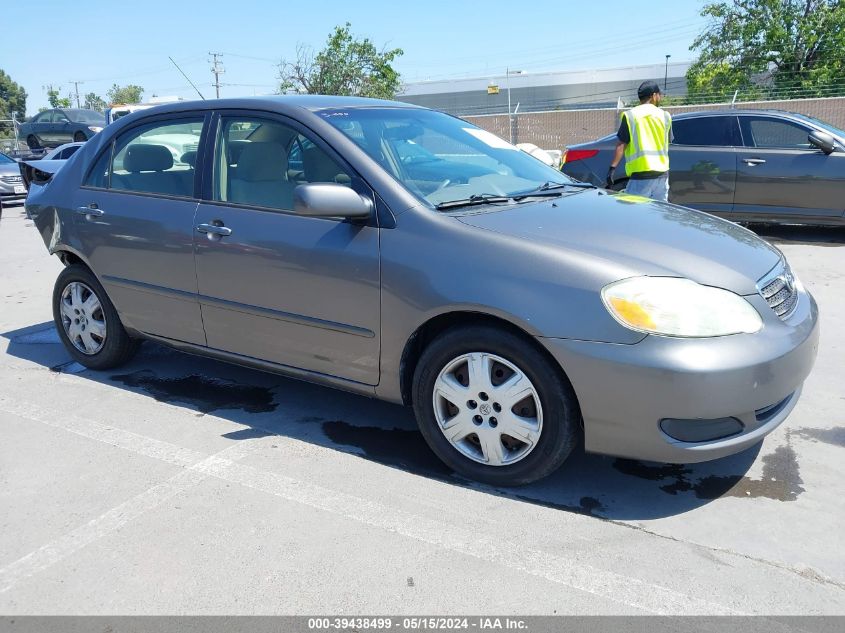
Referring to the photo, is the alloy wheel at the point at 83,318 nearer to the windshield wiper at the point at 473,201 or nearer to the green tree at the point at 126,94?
the windshield wiper at the point at 473,201

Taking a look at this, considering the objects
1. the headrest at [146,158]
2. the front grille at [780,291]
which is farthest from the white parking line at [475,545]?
A: the headrest at [146,158]

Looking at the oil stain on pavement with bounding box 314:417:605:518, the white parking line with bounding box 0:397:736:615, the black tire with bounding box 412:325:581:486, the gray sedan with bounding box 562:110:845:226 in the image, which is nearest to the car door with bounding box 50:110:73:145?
the gray sedan with bounding box 562:110:845:226

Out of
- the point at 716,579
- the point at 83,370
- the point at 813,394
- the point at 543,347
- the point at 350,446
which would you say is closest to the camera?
the point at 716,579

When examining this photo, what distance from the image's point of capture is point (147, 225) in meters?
4.20

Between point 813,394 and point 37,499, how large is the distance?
157 inches

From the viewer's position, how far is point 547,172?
434cm

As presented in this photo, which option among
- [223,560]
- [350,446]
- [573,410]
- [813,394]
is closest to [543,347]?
[573,410]

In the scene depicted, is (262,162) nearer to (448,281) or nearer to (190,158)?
(190,158)

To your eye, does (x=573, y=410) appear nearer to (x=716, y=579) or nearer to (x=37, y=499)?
(x=716, y=579)

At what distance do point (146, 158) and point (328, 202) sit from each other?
5.82ft

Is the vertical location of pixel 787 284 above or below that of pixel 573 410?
above

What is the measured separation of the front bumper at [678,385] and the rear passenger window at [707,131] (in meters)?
6.33

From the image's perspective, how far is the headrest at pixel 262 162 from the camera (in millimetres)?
3828

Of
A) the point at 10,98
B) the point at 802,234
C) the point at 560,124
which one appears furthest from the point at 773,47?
the point at 10,98
